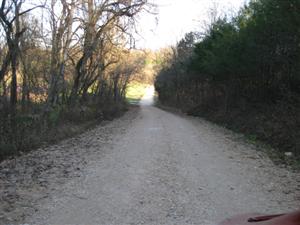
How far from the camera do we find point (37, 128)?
15.1 metres

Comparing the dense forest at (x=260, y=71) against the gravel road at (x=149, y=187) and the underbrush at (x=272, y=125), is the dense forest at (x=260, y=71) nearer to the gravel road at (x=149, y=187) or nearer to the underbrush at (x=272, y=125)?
the underbrush at (x=272, y=125)

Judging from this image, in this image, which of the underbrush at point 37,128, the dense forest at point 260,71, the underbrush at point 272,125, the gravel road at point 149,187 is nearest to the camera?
the gravel road at point 149,187

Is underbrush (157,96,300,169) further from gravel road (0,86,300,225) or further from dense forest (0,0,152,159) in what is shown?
dense forest (0,0,152,159)

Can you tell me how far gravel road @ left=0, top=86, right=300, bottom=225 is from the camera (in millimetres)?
6074

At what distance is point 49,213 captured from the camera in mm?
6070

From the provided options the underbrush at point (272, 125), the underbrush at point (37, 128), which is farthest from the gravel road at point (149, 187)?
the underbrush at point (272, 125)

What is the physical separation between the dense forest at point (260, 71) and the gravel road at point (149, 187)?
372cm

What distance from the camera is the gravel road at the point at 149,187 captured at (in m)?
6.07

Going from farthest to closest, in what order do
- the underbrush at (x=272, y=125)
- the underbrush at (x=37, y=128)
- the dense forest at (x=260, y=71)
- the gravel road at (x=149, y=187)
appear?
the dense forest at (x=260, y=71), the underbrush at (x=272, y=125), the underbrush at (x=37, y=128), the gravel road at (x=149, y=187)

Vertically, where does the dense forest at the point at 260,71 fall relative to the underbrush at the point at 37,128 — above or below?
above

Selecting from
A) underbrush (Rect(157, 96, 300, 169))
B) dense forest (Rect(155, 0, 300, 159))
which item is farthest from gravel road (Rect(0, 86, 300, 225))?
dense forest (Rect(155, 0, 300, 159))

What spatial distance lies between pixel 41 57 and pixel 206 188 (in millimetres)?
19512

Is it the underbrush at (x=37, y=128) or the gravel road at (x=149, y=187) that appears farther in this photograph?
the underbrush at (x=37, y=128)

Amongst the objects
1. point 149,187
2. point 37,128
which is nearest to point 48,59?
point 37,128
